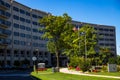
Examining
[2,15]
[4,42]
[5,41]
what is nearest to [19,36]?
[5,41]

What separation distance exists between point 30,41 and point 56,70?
56828mm

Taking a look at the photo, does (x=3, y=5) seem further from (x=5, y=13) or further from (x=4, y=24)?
(x=4, y=24)

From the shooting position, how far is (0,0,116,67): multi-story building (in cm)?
9219

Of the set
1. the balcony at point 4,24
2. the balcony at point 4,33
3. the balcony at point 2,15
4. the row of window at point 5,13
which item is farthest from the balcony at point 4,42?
the row of window at point 5,13

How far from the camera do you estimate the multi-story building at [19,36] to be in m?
92.2

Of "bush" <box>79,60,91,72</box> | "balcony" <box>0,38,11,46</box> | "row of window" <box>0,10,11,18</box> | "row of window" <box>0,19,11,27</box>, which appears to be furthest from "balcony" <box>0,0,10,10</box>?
"bush" <box>79,60,91,72</box>

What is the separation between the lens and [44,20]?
72.8 meters

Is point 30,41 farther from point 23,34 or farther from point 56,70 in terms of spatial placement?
point 56,70

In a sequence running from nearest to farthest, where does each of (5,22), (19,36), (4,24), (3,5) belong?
(3,5)
(4,24)
(5,22)
(19,36)

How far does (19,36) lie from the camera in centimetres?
10400

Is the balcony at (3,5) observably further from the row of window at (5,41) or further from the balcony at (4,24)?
the row of window at (5,41)

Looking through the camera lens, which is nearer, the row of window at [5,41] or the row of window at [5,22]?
the row of window at [5,41]

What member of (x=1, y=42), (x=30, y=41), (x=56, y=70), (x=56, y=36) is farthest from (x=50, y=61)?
(x=56, y=70)

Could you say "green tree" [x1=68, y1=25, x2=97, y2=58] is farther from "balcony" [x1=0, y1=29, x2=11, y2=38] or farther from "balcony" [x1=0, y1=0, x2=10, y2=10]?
"balcony" [x1=0, y1=0, x2=10, y2=10]
